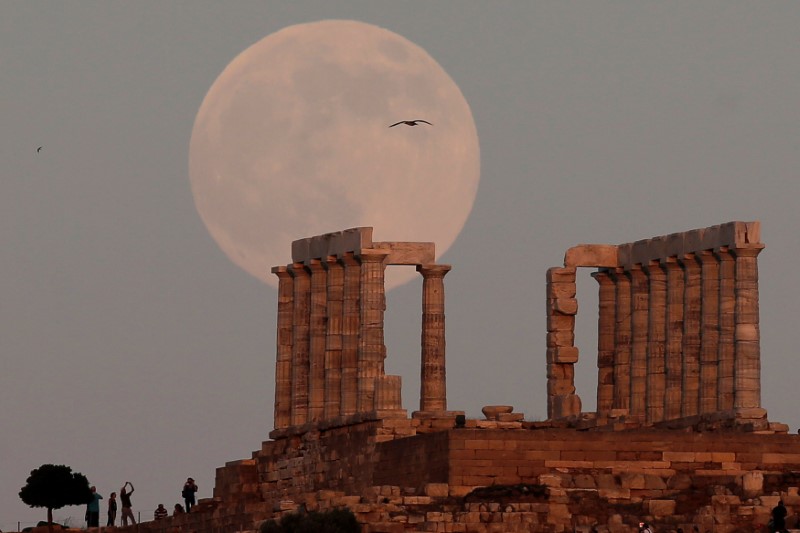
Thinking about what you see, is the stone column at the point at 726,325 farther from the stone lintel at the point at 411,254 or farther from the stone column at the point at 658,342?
the stone lintel at the point at 411,254

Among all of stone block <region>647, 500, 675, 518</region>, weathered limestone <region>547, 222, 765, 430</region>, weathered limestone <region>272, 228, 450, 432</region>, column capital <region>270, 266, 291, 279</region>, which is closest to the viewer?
stone block <region>647, 500, 675, 518</region>

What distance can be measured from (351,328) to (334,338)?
1.01 metres

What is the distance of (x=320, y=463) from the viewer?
122 m

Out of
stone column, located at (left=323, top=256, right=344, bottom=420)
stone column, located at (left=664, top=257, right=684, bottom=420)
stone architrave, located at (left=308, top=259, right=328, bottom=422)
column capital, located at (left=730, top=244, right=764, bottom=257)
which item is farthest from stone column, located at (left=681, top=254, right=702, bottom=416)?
stone architrave, located at (left=308, top=259, right=328, bottom=422)

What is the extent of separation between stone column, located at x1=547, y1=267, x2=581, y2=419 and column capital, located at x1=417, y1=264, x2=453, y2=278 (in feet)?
13.8

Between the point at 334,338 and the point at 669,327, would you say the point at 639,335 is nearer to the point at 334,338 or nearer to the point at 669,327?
the point at 669,327

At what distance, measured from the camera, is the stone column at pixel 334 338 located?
12369cm

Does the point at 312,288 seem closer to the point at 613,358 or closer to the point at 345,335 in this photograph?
the point at 345,335

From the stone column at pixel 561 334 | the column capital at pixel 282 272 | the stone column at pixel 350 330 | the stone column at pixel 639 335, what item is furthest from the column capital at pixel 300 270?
the stone column at pixel 639 335

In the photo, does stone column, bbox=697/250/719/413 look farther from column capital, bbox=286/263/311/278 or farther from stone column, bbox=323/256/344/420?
column capital, bbox=286/263/311/278

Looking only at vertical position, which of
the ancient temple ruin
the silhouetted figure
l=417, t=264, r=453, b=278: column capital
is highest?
l=417, t=264, r=453, b=278: column capital

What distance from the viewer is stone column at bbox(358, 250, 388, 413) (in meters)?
122

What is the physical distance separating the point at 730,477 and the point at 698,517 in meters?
5.37

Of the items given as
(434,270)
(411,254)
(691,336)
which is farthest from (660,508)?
(411,254)
